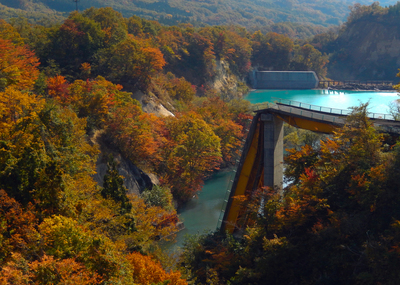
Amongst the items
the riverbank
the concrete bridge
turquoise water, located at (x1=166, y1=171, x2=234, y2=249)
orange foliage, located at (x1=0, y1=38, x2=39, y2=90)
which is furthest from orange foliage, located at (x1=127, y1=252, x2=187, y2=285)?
the riverbank

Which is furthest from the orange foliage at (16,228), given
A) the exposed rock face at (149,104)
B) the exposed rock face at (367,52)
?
the exposed rock face at (367,52)

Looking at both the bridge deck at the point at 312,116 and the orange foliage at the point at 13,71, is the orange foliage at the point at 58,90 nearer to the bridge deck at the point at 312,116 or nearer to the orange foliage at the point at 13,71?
the orange foliage at the point at 13,71

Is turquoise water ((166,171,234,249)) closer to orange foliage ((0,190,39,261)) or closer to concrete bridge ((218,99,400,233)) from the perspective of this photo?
concrete bridge ((218,99,400,233))

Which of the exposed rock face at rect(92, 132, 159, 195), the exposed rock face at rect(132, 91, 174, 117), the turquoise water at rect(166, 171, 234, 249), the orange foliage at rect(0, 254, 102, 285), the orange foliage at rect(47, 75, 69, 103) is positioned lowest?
the turquoise water at rect(166, 171, 234, 249)

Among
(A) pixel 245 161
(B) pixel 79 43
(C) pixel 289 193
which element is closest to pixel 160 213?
(A) pixel 245 161

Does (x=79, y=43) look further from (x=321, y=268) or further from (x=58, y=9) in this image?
(x=58, y=9)

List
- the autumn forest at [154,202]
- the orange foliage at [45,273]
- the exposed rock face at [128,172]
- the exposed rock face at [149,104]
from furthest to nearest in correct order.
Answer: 1. the exposed rock face at [149,104]
2. the exposed rock face at [128,172]
3. the autumn forest at [154,202]
4. the orange foliage at [45,273]

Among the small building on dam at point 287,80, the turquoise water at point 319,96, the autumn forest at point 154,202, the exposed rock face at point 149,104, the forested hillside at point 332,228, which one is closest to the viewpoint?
the autumn forest at point 154,202
